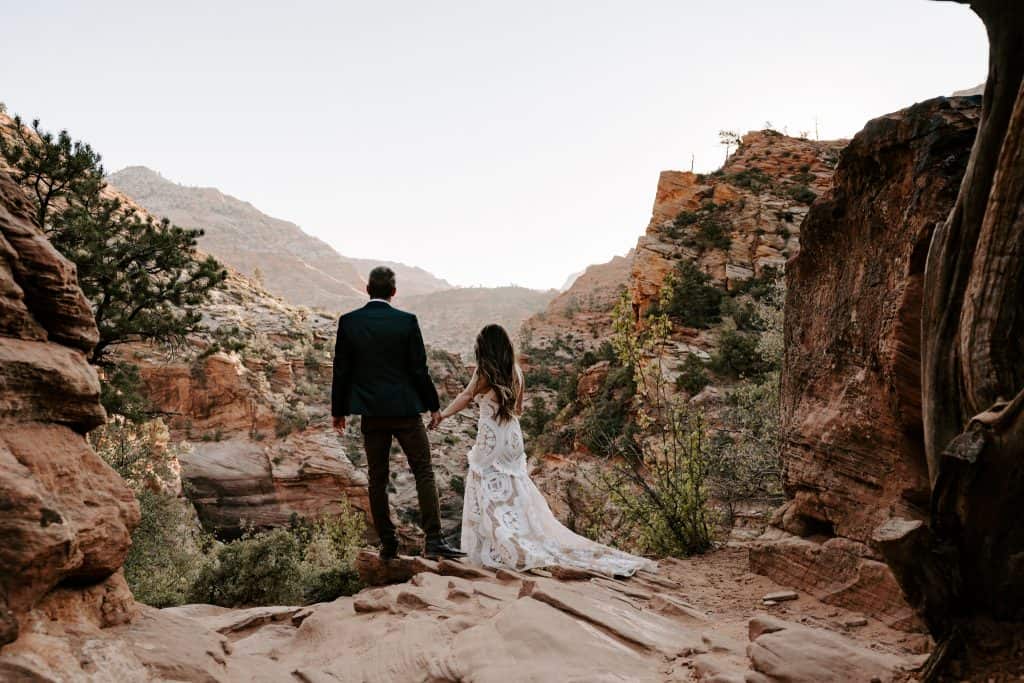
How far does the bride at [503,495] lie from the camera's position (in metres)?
4.67

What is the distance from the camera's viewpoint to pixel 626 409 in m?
15.4

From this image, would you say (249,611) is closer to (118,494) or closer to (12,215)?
(118,494)

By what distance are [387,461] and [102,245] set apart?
8063 millimetres

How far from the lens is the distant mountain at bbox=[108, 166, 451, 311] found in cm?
8750

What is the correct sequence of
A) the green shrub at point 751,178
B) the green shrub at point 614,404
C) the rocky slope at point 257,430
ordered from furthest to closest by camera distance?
the green shrub at point 751,178
the rocky slope at point 257,430
the green shrub at point 614,404

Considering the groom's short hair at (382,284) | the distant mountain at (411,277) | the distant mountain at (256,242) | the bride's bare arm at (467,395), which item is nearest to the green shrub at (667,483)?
the bride's bare arm at (467,395)

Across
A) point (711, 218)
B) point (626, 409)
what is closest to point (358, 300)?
point (711, 218)

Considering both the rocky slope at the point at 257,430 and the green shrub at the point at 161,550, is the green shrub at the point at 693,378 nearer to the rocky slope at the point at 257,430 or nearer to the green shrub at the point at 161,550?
the green shrub at the point at 161,550

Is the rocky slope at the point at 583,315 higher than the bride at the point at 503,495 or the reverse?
higher

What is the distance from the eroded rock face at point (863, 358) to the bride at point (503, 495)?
1.27 m

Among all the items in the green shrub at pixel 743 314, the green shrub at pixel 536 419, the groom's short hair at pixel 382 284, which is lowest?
the green shrub at pixel 536 419

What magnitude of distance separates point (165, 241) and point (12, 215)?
Answer: 30.9ft

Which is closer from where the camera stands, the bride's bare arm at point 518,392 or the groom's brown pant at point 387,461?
the groom's brown pant at point 387,461

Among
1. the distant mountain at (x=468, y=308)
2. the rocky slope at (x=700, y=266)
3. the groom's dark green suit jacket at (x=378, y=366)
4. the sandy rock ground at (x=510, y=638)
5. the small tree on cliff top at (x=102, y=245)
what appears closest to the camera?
the sandy rock ground at (x=510, y=638)
